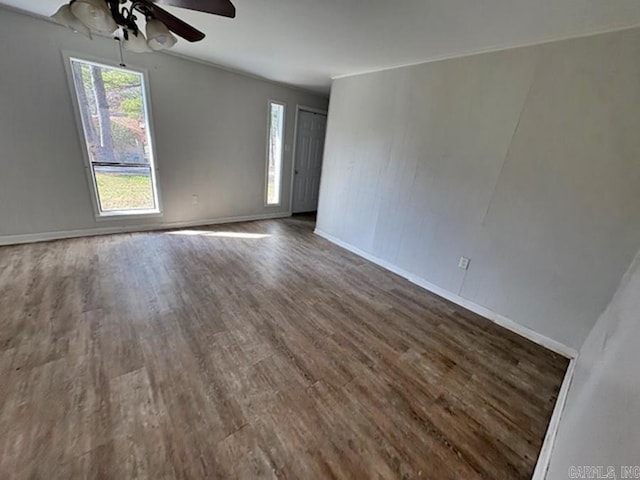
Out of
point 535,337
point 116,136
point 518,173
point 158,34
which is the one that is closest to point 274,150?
point 116,136

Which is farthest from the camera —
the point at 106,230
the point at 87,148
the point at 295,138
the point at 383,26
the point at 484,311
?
Answer: the point at 295,138

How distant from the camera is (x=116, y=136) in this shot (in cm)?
334

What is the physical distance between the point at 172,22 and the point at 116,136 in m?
2.24

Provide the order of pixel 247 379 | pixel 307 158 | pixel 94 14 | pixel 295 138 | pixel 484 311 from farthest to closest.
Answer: pixel 307 158 → pixel 295 138 → pixel 484 311 → pixel 247 379 → pixel 94 14

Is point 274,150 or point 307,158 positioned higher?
point 274,150

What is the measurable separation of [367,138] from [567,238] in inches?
92.0

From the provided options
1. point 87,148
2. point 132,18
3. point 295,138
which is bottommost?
point 87,148

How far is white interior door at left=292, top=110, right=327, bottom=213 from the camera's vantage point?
16.9ft

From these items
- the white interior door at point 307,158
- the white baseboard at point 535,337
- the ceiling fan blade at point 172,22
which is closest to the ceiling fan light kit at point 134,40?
the ceiling fan blade at point 172,22

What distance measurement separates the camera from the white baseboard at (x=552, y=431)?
1227mm

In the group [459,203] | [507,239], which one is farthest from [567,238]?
[459,203]

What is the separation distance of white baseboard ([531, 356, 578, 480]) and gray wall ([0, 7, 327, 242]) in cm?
451

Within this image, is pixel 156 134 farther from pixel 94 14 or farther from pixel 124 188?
pixel 94 14

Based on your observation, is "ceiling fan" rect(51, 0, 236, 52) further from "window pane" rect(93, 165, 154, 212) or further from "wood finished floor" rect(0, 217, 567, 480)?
"window pane" rect(93, 165, 154, 212)
